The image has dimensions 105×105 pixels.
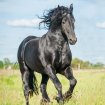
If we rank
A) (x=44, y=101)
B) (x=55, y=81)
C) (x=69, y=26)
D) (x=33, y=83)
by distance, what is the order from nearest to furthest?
(x=69, y=26), (x=55, y=81), (x=44, y=101), (x=33, y=83)

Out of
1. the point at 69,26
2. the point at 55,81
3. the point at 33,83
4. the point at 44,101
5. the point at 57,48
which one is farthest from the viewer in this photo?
the point at 33,83

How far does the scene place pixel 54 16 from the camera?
10477mm

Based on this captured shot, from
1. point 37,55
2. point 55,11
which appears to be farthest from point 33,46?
point 55,11

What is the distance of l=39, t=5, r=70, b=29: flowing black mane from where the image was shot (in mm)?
10195

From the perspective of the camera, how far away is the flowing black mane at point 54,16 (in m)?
10.2

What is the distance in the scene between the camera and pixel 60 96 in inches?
384

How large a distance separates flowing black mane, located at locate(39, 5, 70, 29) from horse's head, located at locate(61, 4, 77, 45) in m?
0.13

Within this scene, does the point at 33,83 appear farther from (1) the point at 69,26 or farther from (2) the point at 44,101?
(1) the point at 69,26

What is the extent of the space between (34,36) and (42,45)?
2.02m

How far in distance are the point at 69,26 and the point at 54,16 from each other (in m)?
0.88

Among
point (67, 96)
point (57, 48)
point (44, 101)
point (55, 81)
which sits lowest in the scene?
point (44, 101)

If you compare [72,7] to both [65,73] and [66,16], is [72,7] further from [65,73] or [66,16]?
[65,73]

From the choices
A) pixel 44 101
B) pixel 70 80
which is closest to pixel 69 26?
pixel 70 80

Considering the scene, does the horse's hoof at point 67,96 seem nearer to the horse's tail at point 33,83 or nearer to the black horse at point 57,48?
the black horse at point 57,48
